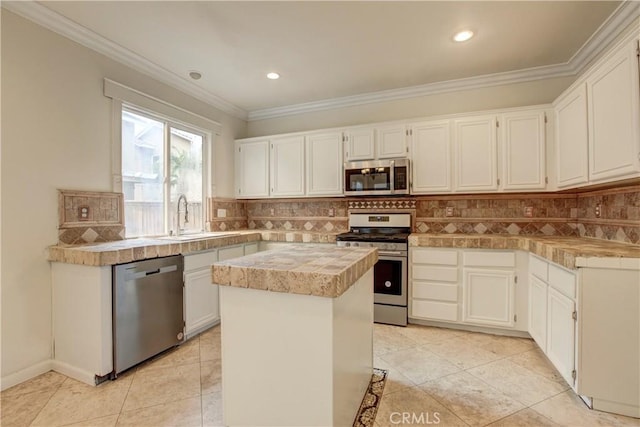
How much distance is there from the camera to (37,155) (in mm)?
2156

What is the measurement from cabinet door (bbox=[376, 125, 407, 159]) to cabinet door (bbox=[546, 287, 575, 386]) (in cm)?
193

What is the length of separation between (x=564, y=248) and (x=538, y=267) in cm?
49

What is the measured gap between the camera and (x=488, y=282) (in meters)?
2.85

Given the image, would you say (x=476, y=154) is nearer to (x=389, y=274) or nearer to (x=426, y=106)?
(x=426, y=106)

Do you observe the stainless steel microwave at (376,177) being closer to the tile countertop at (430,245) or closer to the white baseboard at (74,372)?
the tile countertop at (430,245)

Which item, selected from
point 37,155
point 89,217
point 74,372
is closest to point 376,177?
point 89,217

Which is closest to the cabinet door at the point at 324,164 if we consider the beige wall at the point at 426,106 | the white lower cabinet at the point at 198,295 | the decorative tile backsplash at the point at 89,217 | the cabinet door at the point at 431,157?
the beige wall at the point at 426,106

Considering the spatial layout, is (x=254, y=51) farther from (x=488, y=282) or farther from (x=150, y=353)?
(x=488, y=282)

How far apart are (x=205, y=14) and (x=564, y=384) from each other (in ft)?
12.1

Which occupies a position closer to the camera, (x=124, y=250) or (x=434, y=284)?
(x=124, y=250)

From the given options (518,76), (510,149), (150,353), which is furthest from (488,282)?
(150,353)

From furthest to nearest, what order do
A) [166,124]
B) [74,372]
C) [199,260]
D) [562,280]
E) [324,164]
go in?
[324,164] → [166,124] → [199,260] → [74,372] → [562,280]

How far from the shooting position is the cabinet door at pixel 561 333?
6.23 ft

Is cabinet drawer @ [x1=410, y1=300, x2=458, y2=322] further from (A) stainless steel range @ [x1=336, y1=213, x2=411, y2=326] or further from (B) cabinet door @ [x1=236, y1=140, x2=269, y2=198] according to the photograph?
(B) cabinet door @ [x1=236, y1=140, x2=269, y2=198]
